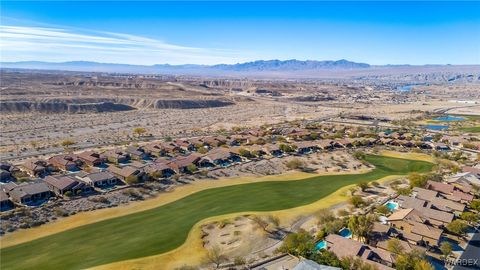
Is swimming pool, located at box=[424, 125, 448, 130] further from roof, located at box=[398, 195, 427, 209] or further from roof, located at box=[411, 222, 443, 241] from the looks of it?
roof, located at box=[411, 222, 443, 241]

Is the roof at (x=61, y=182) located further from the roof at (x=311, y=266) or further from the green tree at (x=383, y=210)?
the green tree at (x=383, y=210)

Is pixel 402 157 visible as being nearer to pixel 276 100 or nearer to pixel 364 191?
pixel 364 191

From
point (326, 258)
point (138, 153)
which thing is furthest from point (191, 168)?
point (326, 258)

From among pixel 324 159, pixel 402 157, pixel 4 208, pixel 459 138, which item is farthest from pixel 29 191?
pixel 459 138

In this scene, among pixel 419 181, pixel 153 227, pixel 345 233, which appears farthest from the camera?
pixel 419 181

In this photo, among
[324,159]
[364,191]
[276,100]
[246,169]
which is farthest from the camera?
[276,100]

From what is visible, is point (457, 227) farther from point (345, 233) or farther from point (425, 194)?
point (345, 233)

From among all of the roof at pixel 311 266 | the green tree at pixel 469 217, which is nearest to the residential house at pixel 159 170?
the roof at pixel 311 266
